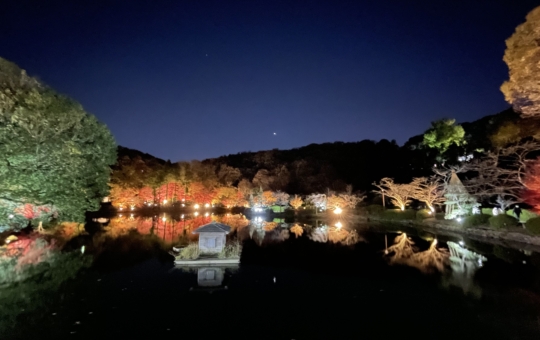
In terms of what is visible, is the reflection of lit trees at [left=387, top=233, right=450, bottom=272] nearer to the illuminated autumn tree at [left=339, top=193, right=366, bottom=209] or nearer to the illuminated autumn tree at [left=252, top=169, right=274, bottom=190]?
the illuminated autumn tree at [left=339, top=193, right=366, bottom=209]

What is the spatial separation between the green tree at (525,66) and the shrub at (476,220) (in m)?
7.97

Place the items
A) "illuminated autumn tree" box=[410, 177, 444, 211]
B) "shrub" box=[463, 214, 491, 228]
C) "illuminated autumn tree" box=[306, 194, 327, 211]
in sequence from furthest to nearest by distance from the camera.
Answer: "illuminated autumn tree" box=[306, 194, 327, 211]
"illuminated autumn tree" box=[410, 177, 444, 211]
"shrub" box=[463, 214, 491, 228]

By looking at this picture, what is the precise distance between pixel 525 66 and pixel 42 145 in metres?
17.2

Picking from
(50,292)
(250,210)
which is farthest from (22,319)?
(250,210)

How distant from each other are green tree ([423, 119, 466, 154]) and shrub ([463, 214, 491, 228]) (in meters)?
21.6

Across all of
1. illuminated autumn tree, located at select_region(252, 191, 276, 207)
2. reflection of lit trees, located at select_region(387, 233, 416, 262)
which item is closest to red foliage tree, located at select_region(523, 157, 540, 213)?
reflection of lit trees, located at select_region(387, 233, 416, 262)

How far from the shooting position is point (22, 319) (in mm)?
6359

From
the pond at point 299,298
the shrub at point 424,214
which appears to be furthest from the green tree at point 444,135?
the pond at point 299,298

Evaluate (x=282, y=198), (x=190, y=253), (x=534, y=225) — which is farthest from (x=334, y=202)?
(x=190, y=253)

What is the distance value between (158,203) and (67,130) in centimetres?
3263

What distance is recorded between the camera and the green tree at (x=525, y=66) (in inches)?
424

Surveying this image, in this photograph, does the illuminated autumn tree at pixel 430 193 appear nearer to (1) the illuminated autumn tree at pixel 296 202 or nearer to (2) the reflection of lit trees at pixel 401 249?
(2) the reflection of lit trees at pixel 401 249

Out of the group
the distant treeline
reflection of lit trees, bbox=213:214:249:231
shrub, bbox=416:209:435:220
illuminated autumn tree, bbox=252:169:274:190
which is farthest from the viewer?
illuminated autumn tree, bbox=252:169:274:190

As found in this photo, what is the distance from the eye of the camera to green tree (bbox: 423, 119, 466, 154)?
3819cm
